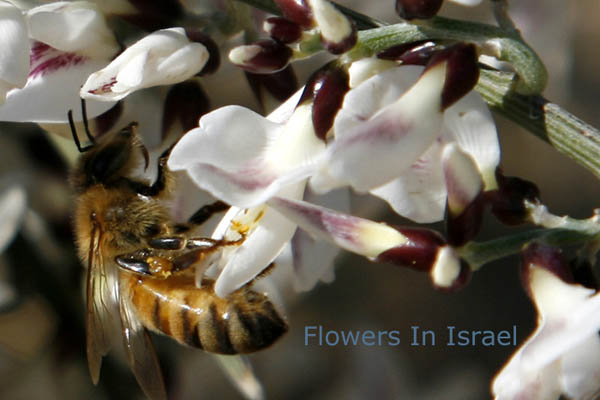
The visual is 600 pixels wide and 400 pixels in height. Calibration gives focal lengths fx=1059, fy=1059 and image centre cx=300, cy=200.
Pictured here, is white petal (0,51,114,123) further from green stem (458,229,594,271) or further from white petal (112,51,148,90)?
green stem (458,229,594,271)

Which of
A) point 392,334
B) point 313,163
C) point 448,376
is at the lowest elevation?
point 448,376

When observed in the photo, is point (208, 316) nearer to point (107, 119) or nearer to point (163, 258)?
point (163, 258)

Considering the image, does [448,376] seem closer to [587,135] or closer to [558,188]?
[558,188]

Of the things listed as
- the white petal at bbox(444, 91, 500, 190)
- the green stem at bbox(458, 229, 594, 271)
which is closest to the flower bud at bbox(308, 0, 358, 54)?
the white petal at bbox(444, 91, 500, 190)

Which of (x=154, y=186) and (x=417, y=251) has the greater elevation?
(x=417, y=251)

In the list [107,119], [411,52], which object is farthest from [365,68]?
[107,119]

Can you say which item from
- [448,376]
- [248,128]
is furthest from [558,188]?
[248,128]
